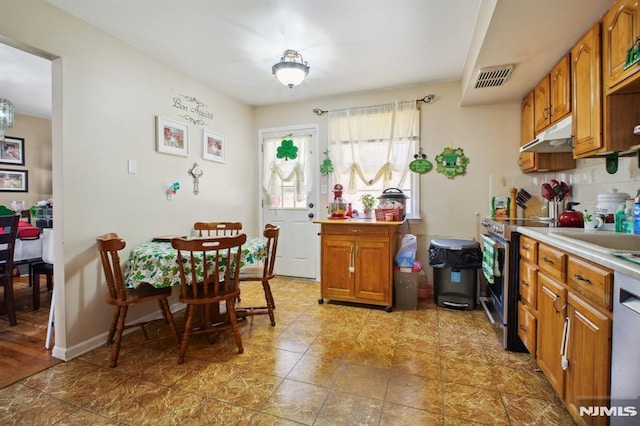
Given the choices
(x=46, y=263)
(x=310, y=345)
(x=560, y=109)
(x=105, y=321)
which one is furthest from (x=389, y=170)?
(x=46, y=263)

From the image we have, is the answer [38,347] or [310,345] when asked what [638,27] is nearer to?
[310,345]

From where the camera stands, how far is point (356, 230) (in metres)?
3.02

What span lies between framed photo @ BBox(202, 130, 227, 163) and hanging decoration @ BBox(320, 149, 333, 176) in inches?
49.2

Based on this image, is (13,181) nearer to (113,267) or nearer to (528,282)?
(113,267)

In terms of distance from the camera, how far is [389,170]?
141 inches

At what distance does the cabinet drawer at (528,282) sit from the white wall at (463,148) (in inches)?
53.2

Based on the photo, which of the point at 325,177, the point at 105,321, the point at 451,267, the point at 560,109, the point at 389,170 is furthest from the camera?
the point at 325,177

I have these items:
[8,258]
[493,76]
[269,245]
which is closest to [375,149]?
[493,76]

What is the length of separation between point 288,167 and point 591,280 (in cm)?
340

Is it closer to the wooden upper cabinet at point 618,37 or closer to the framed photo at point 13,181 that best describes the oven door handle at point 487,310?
the wooden upper cabinet at point 618,37

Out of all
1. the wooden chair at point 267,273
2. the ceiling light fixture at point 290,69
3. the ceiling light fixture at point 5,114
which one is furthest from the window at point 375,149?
the ceiling light fixture at point 5,114

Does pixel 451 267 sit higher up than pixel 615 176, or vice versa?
pixel 615 176

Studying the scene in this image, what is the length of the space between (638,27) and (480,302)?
2482 millimetres

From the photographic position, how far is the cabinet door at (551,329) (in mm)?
1489
